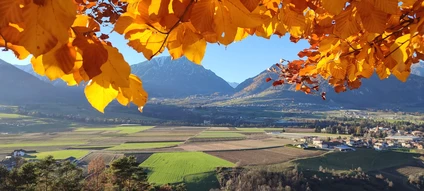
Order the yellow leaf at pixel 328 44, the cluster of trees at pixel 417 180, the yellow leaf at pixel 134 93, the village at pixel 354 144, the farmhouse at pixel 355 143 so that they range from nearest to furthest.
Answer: the yellow leaf at pixel 134 93
the yellow leaf at pixel 328 44
the cluster of trees at pixel 417 180
the village at pixel 354 144
the farmhouse at pixel 355 143

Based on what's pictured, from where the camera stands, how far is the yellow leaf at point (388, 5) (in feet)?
2.08

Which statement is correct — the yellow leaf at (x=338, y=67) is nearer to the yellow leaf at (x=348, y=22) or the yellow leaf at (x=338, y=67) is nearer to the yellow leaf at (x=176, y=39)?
the yellow leaf at (x=348, y=22)

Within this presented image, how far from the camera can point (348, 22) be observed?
83 cm

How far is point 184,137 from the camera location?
54.9 metres

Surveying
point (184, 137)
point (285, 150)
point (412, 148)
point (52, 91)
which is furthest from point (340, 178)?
point (52, 91)

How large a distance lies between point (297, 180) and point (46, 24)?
30.9 m

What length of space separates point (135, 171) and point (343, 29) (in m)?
18.2

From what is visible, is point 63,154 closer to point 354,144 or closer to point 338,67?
point 338,67

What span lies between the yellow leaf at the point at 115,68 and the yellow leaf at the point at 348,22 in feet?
1.92

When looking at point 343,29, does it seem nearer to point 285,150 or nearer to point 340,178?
point 340,178

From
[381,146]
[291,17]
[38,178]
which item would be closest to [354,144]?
[381,146]

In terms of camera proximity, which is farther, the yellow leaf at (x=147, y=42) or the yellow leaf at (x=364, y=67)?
the yellow leaf at (x=364, y=67)

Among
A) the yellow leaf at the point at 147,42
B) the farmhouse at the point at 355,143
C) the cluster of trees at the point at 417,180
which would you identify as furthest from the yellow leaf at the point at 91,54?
the farmhouse at the point at 355,143

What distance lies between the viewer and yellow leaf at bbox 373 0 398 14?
63 cm
